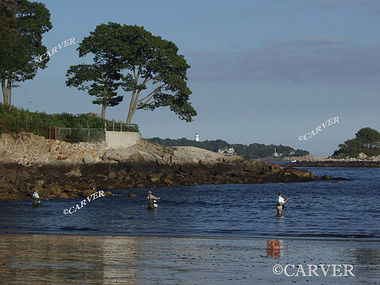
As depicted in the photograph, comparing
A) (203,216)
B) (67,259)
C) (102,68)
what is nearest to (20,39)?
(102,68)

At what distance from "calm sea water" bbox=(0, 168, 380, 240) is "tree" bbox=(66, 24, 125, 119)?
2077 cm

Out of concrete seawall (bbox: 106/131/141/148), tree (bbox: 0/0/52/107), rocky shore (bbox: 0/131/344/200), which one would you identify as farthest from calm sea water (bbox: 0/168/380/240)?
tree (bbox: 0/0/52/107)

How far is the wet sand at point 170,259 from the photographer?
17.1 meters

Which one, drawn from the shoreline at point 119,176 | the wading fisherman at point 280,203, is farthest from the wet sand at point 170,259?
the shoreline at point 119,176

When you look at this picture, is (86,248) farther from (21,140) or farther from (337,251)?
(21,140)

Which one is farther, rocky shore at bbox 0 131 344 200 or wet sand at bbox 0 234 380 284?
rocky shore at bbox 0 131 344 200

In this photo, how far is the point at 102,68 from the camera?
81.4 metres

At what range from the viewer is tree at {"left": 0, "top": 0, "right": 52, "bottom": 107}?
68.6 metres

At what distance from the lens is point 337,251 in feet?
79.5

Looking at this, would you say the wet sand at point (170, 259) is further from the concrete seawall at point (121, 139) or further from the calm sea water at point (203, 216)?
the concrete seawall at point (121, 139)

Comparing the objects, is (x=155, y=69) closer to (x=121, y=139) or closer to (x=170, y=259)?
(x=121, y=139)

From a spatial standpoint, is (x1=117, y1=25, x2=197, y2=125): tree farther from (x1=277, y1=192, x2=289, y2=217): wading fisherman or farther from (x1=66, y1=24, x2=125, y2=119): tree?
(x1=277, y1=192, x2=289, y2=217): wading fisherman

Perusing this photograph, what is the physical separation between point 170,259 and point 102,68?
6343 centimetres

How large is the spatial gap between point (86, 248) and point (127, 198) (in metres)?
32.1
